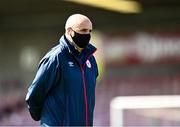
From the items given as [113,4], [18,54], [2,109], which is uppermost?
[113,4]

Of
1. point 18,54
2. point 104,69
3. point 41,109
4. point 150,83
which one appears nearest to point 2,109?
point 18,54

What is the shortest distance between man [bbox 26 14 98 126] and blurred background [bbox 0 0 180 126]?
8.97 meters

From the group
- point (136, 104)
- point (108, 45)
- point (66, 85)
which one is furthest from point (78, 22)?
point (108, 45)

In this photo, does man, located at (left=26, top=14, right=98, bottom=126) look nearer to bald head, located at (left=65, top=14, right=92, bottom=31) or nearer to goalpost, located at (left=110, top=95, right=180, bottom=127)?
bald head, located at (left=65, top=14, right=92, bottom=31)

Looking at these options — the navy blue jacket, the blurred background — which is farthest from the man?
the blurred background

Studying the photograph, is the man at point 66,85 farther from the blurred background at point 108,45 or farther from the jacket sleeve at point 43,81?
the blurred background at point 108,45

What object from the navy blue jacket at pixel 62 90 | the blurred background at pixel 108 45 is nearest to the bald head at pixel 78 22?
the navy blue jacket at pixel 62 90

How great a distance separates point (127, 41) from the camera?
14078 mm

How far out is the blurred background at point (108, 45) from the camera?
13523mm

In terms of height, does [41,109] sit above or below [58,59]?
below

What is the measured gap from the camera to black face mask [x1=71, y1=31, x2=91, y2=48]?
415 cm

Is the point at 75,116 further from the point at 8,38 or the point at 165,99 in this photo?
the point at 8,38

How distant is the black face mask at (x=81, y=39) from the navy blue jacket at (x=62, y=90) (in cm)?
5

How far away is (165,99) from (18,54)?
10.9 m
